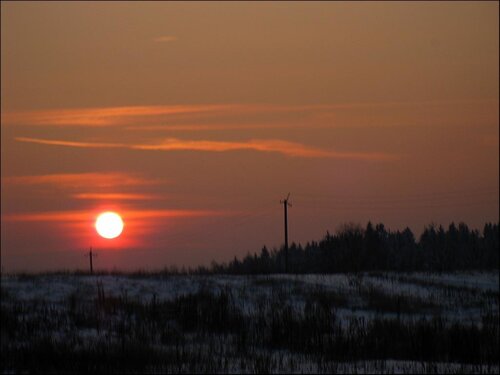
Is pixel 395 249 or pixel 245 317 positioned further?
pixel 395 249

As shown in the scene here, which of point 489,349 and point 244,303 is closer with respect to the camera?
point 489,349

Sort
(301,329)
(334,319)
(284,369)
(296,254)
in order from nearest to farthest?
1. (284,369)
2. (301,329)
3. (334,319)
4. (296,254)

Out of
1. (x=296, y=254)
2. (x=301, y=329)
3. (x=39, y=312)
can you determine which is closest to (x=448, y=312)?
(x=301, y=329)

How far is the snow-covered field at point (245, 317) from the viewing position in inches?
964

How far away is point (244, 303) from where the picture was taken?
118ft

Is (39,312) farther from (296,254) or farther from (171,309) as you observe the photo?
(296,254)

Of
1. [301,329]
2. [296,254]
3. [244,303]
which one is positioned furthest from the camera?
[296,254]

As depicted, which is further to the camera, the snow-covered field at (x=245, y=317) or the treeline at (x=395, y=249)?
the treeline at (x=395, y=249)

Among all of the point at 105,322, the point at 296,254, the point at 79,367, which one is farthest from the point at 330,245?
the point at 79,367

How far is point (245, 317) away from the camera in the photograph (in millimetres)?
32969

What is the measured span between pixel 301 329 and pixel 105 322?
6.73m

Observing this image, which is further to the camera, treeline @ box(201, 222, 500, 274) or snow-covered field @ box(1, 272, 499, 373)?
treeline @ box(201, 222, 500, 274)

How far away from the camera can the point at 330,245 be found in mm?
103375

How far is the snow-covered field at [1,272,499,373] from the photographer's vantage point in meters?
24.5
